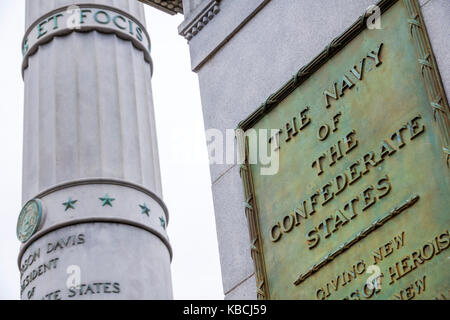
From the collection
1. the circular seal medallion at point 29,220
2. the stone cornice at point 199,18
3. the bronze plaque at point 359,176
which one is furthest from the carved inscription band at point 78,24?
the bronze plaque at point 359,176

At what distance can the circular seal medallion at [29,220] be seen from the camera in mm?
19297

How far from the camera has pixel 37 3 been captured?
22.5 metres

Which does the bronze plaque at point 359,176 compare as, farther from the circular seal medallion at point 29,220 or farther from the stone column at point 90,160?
the circular seal medallion at point 29,220

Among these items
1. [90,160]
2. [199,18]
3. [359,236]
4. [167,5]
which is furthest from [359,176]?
[90,160]

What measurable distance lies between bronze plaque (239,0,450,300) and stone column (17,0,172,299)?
10735mm

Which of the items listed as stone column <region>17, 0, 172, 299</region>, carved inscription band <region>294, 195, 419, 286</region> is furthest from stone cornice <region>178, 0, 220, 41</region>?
stone column <region>17, 0, 172, 299</region>

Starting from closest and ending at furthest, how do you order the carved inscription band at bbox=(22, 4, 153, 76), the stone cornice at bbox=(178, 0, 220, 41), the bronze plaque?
the bronze plaque → the stone cornice at bbox=(178, 0, 220, 41) → the carved inscription band at bbox=(22, 4, 153, 76)

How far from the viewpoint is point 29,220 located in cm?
1961

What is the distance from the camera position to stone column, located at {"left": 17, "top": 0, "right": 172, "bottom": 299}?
61.3 ft

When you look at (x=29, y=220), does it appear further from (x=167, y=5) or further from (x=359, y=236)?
(x=359, y=236)

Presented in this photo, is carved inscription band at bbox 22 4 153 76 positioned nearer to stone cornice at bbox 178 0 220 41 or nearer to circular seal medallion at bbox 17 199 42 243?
circular seal medallion at bbox 17 199 42 243

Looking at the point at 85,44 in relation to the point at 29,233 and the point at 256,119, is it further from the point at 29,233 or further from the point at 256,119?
the point at 256,119

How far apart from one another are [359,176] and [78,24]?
51.6 feet
